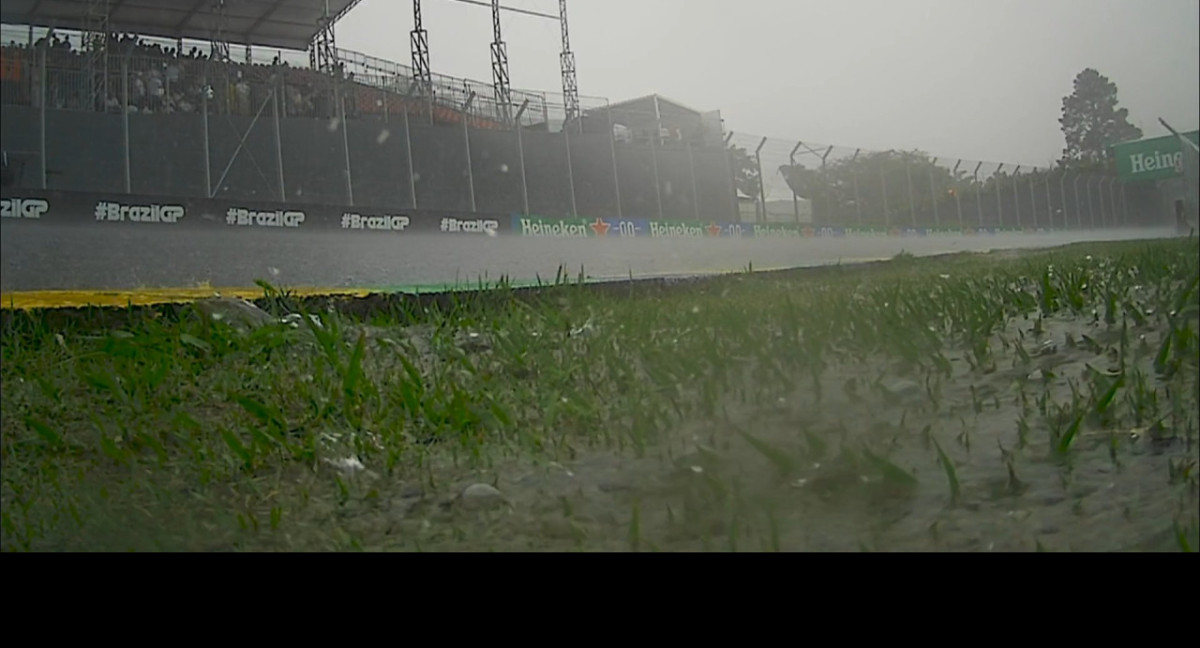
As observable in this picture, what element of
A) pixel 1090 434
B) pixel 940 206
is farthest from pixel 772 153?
pixel 1090 434

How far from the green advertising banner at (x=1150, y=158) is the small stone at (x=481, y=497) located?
1398 mm

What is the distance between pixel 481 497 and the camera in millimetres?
1970

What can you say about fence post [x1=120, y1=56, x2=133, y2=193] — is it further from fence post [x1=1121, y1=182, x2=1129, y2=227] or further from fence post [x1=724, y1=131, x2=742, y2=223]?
fence post [x1=1121, y1=182, x2=1129, y2=227]

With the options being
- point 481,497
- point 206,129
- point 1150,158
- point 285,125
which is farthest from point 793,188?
point 206,129

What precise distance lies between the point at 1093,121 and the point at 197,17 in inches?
92.1

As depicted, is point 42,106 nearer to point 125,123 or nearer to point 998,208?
point 125,123

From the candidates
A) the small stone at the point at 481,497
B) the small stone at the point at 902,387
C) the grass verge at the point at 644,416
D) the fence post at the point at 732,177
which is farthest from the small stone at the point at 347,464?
the small stone at the point at 902,387

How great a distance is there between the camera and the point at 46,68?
101 inches

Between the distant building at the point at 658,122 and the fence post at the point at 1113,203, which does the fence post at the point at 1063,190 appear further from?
the distant building at the point at 658,122

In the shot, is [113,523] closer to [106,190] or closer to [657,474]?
[106,190]

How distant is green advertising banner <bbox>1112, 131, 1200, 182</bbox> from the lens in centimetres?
173

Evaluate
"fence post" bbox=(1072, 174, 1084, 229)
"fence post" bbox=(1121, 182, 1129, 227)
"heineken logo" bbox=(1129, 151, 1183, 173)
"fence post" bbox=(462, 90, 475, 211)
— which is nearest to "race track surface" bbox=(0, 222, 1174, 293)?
"fence post" bbox=(462, 90, 475, 211)

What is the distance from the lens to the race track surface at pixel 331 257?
2373 millimetres
